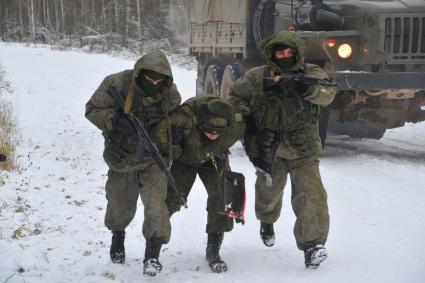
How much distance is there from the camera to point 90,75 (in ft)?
72.0

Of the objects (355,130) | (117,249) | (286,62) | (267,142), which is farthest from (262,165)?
(355,130)

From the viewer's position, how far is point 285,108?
4312 millimetres

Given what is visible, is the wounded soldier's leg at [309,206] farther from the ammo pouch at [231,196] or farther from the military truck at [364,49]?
the military truck at [364,49]

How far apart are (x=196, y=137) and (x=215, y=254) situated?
84 centimetres

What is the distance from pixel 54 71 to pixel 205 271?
1854cm

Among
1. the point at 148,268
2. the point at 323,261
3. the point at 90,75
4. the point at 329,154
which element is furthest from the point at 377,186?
the point at 90,75

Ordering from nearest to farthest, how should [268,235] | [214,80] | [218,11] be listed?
[268,235]
[214,80]
[218,11]

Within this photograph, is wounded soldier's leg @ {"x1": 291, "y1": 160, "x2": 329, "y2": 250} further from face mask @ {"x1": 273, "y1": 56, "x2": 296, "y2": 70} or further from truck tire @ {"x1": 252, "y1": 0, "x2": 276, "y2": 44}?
truck tire @ {"x1": 252, "y1": 0, "x2": 276, "y2": 44}

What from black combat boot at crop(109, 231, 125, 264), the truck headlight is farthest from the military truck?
black combat boot at crop(109, 231, 125, 264)

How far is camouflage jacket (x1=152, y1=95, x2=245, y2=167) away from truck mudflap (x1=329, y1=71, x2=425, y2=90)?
3.38 metres

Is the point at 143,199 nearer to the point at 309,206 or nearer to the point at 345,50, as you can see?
the point at 309,206

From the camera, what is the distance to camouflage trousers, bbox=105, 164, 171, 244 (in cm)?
400

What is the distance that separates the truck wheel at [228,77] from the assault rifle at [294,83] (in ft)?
14.5

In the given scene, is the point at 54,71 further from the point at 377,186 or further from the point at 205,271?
the point at 205,271
